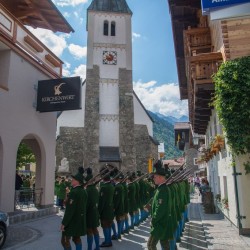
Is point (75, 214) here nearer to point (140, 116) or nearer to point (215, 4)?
point (215, 4)

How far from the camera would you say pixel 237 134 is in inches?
366

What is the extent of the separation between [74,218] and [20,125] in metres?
8.18

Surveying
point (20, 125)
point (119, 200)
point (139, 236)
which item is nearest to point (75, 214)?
point (119, 200)

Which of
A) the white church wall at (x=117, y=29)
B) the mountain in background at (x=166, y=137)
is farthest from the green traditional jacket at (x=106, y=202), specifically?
the mountain in background at (x=166, y=137)

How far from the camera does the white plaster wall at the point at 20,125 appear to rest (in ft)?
40.3

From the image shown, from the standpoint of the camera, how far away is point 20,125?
1346 centimetres

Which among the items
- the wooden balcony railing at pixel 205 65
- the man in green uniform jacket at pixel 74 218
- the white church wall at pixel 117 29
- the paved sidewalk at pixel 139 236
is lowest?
the paved sidewalk at pixel 139 236

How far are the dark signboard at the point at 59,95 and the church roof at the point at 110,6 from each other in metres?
30.7

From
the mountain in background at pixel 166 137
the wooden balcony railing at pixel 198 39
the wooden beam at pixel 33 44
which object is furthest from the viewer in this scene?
the mountain in background at pixel 166 137

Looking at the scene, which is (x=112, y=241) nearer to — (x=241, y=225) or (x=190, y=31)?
(x=241, y=225)

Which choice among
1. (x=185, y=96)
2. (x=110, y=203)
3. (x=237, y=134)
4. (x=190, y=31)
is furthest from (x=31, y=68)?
(x=185, y=96)

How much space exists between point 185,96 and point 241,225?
16584 millimetres

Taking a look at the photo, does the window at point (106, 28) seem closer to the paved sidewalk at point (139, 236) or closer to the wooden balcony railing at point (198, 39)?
the wooden balcony railing at point (198, 39)

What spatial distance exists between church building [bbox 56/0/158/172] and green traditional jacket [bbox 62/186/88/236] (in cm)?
2959
